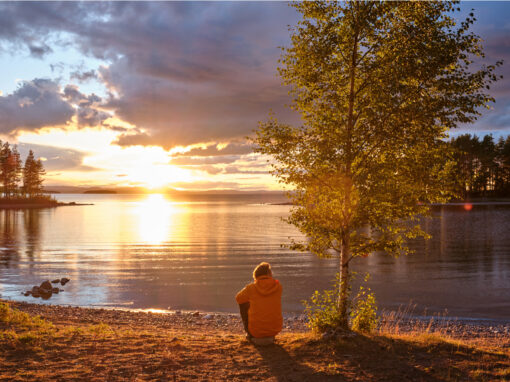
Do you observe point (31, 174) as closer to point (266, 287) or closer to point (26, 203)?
point (26, 203)

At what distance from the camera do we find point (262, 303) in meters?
9.34

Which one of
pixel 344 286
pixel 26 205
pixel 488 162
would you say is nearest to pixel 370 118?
pixel 344 286

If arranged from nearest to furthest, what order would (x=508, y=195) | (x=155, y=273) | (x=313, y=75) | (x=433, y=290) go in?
(x=313, y=75) < (x=433, y=290) < (x=155, y=273) < (x=508, y=195)

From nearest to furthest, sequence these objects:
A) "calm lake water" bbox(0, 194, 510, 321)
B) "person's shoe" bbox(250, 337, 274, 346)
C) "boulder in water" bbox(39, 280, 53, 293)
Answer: "person's shoe" bbox(250, 337, 274, 346) < "calm lake water" bbox(0, 194, 510, 321) < "boulder in water" bbox(39, 280, 53, 293)

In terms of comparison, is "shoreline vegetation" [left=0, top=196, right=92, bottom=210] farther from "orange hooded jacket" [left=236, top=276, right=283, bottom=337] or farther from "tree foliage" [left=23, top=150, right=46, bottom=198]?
"orange hooded jacket" [left=236, top=276, right=283, bottom=337]

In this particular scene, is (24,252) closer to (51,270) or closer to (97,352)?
(51,270)

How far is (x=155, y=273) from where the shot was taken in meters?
30.7

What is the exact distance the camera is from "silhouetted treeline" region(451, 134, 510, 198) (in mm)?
135750

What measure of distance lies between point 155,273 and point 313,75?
78.9ft

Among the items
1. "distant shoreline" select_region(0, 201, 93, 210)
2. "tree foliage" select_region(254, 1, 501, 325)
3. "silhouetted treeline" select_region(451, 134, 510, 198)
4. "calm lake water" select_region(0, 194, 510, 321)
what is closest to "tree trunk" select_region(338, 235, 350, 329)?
"tree foliage" select_region(254, 1, 501, 325)

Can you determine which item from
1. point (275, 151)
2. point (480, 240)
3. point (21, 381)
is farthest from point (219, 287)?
point (480, 240)

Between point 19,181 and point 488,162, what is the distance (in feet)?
569

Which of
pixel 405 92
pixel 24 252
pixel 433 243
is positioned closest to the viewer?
pixel 405 92

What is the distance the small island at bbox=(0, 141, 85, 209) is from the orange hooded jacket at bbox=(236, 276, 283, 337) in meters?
155
